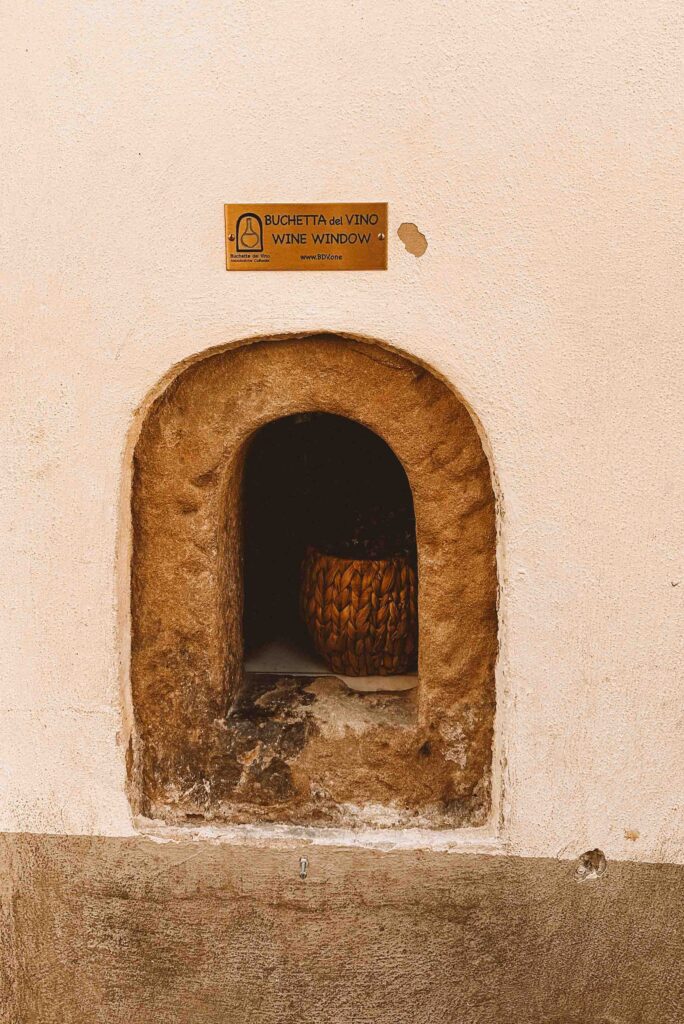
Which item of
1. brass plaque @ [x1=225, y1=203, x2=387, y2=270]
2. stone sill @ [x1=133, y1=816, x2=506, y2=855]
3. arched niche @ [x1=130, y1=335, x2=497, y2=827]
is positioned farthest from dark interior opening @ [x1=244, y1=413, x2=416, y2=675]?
brass plaque @ [x1=225, y1=203, x2=387, y2=270]

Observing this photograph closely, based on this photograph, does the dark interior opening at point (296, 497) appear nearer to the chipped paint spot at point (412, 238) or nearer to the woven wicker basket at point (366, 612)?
the woven wicker basket at point (366, 612)

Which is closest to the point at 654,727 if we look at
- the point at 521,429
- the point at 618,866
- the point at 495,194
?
the point at 618,866

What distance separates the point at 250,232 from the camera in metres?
1.50

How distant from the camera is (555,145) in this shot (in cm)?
145

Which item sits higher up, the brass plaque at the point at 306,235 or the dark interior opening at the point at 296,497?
the brass plaque at the point at 306,235

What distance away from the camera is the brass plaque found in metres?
1.48

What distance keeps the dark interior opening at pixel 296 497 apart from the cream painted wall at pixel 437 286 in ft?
1.85

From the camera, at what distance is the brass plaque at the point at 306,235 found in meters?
1.48

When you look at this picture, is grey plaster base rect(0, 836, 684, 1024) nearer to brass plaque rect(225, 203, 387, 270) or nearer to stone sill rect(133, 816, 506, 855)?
stone sill rect(133, 816, 506, 855)

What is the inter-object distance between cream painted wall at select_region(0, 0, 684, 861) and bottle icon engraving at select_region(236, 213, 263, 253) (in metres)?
0.05

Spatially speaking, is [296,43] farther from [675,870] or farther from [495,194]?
[675,870]

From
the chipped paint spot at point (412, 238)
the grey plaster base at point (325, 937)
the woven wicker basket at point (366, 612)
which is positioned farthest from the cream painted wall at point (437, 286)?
the woven wicker basket at point (366, 612)

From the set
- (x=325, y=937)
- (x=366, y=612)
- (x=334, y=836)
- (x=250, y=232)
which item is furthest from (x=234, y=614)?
(x=250, y=232)

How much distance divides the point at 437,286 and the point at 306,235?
0.24 m
